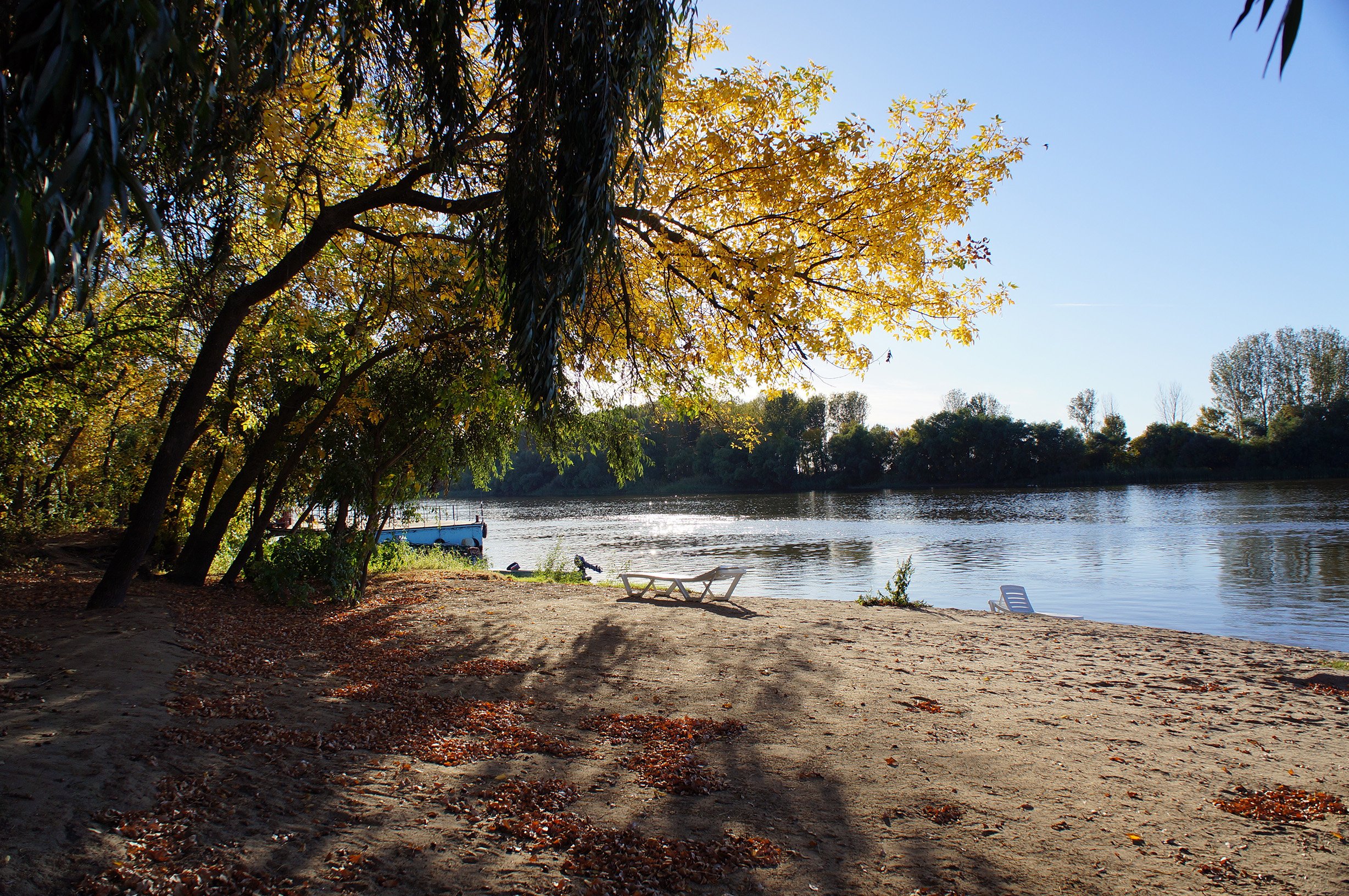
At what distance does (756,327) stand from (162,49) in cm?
544

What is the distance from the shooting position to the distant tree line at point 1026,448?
58688 millimetres

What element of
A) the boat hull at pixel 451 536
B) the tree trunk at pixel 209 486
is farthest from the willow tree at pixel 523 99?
the boat hull at pixel 451 536

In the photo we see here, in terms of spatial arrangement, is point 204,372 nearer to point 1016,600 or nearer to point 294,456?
point 294,456

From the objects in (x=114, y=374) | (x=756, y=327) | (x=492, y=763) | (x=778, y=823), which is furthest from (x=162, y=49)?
(x=114, y=374)

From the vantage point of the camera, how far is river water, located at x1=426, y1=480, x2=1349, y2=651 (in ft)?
52.2

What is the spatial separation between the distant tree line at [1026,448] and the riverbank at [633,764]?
46.8 m

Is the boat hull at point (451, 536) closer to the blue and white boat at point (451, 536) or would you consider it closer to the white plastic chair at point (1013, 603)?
the blue and white boat at point (451, 536)

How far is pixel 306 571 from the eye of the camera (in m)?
10.1

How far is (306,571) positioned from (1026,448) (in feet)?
229

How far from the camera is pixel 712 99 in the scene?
6855 mm

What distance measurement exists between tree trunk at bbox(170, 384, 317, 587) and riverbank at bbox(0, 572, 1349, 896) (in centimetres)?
315

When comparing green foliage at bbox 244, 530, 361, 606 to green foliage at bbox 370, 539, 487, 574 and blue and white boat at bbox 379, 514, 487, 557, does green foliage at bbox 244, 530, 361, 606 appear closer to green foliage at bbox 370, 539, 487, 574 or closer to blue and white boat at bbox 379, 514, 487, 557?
green foliage at bbox 370, 539, 487, 574

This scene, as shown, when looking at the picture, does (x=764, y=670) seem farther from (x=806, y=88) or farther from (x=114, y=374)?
(x=114, y=374)

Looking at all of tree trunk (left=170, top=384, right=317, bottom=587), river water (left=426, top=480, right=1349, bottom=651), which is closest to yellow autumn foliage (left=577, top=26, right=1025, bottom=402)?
tree trunk (left=170, top=384, right=317, bottom=587)
